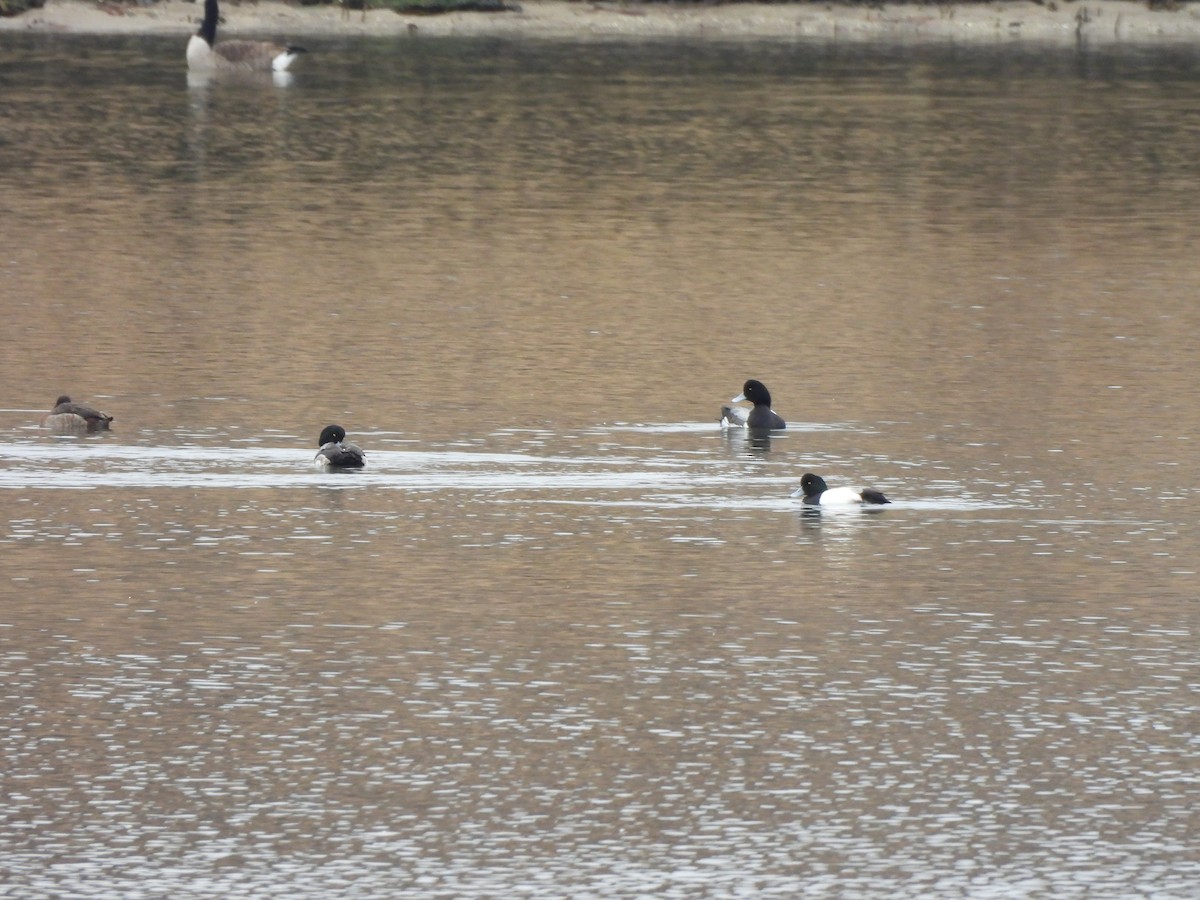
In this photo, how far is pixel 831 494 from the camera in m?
14.3

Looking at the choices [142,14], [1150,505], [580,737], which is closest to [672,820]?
[580,737]

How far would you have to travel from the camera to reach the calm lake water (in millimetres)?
9188

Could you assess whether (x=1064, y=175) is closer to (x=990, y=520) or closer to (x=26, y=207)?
(x=26, y=207)

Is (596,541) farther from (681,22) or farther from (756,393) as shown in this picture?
(681,22)

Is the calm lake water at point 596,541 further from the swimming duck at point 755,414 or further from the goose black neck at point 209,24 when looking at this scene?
the goose black neck at point 209,24

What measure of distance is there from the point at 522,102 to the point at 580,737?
2928 centimetres

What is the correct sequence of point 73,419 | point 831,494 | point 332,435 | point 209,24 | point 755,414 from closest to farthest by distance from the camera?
1. point 831,494
2. point 332,435
3. point 73,419
4. point 755,414
5. point 209,24

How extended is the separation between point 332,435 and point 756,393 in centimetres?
277

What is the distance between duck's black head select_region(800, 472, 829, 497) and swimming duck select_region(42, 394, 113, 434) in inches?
170

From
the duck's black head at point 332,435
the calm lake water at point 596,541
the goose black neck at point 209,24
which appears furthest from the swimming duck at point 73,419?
the goose black neck at point 209,24

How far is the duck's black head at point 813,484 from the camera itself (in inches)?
567

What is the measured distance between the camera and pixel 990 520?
14039 millimetres

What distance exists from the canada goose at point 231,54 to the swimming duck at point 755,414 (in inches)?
1159

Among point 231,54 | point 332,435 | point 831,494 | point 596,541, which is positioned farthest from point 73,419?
point 231,54
